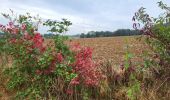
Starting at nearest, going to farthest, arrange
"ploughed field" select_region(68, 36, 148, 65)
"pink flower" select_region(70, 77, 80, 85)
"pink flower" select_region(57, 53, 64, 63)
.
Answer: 1. "pink flower" select_region(70, 77, 80, 85)
2. "pink flower" select_region(57, 53, 64, 63)
3. "ploughed field" select_region(68, 36, 148, 65)

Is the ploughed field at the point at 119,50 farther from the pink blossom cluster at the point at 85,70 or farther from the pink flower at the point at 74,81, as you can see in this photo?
the pink flower at the point at 74,81

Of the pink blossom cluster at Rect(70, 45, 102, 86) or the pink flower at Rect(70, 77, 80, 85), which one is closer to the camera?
the pink flower at Rect(70, 77, 80, 85)

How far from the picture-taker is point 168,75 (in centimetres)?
875

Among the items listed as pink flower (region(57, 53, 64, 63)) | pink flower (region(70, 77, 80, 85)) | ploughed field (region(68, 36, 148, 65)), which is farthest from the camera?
ploughed field (region(68, 36, 148, 65))

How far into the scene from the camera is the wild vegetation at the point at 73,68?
27.4 ft

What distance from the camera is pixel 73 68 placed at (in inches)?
332

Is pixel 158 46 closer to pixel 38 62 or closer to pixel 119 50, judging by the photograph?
pixel 38 62

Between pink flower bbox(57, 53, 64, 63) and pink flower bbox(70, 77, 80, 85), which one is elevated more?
pink flower bbox(57, 53, 64, 63)

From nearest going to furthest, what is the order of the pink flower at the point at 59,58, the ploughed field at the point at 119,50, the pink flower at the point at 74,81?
1. the pink flower at the point at 74,81
2. the pink flower at the point at 59,58
3. the ploughed field at the point at 119,50

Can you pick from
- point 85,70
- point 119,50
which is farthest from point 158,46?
point 119,50

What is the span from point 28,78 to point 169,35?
2.74 meters

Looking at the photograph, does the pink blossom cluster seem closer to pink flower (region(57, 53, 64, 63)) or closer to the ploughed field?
pink flower (region(57, 53, 64, 63))

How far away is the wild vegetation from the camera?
8352 millimetres

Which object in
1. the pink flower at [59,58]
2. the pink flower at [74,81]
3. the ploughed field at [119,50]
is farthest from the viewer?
the ploughed field at [119,50]
